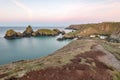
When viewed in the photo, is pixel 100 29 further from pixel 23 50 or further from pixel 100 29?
pixel 23 50

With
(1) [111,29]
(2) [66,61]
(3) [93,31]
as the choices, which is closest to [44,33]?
(3) [93,31]

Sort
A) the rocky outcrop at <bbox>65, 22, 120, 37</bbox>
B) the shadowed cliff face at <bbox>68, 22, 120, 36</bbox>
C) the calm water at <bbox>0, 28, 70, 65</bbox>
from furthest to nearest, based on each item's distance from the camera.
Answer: the shadowed cliff face at <bbox>68, 22, 120, 36</bbox>, the rocky outcrop at <bbox>65, 22, 120, 37</bbox>, the calm water at <bbox>0, 28, 70, 65</bbox>

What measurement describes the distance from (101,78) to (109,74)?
2.68 meters

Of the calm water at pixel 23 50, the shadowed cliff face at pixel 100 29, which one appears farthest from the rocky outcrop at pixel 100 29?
the calm water at pixel 23 50

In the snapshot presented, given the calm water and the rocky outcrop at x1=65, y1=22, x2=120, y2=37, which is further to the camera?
the rocky outcrop at x1=65, y1=22, x2=120, y2=37

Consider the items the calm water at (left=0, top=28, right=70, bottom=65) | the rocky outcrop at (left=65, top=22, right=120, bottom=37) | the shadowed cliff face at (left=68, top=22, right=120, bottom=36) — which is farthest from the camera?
the shadowed cliff face at (left=68, top=22, right=120, bottom=36)

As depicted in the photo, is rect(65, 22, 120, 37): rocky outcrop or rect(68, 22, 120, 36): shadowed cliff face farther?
rect(68, 22, 120, 36): shadowed cliff face

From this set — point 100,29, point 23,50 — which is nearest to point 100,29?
point 100,29

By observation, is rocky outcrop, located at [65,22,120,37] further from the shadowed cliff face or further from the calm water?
the calm water

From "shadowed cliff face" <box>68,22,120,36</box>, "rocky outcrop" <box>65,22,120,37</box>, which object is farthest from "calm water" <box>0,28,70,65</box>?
"shadowed cliff face" <box>68,22,120,36</box>

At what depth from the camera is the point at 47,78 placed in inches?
935

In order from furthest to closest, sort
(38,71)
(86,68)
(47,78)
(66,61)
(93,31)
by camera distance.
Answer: (93,31), (66,61), (86,68), (38,71), (47,78)

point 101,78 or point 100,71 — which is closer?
point 101,78

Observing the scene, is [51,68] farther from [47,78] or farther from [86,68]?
[86,68]
